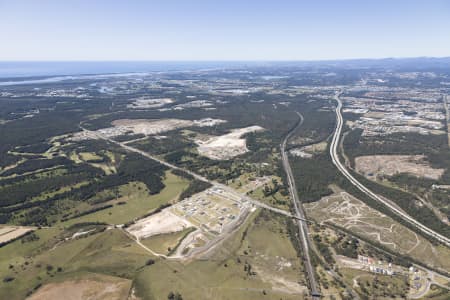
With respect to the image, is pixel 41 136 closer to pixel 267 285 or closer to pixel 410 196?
pixel 267 285

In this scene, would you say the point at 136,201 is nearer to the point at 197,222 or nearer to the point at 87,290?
the point at 197,222

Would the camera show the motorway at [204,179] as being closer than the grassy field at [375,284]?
No

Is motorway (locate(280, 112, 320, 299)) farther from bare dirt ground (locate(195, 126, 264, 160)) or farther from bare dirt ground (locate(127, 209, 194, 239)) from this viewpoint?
bare dirt ground (locate(127, 209, 194, 239))

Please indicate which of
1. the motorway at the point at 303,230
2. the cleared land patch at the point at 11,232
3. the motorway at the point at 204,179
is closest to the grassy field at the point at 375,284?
the motorway at the point at 303,230

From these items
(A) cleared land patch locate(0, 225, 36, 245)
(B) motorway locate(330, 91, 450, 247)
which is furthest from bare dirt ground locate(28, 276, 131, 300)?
(B) motorway locate(330, 91, 450, 247)

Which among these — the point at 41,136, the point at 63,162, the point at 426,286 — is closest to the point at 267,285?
the point at 426,286

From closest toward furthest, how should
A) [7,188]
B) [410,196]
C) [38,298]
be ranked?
[38,298] → [410,196] → [7,188]

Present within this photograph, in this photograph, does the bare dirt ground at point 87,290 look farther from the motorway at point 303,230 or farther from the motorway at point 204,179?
the motorway at point 204,179
